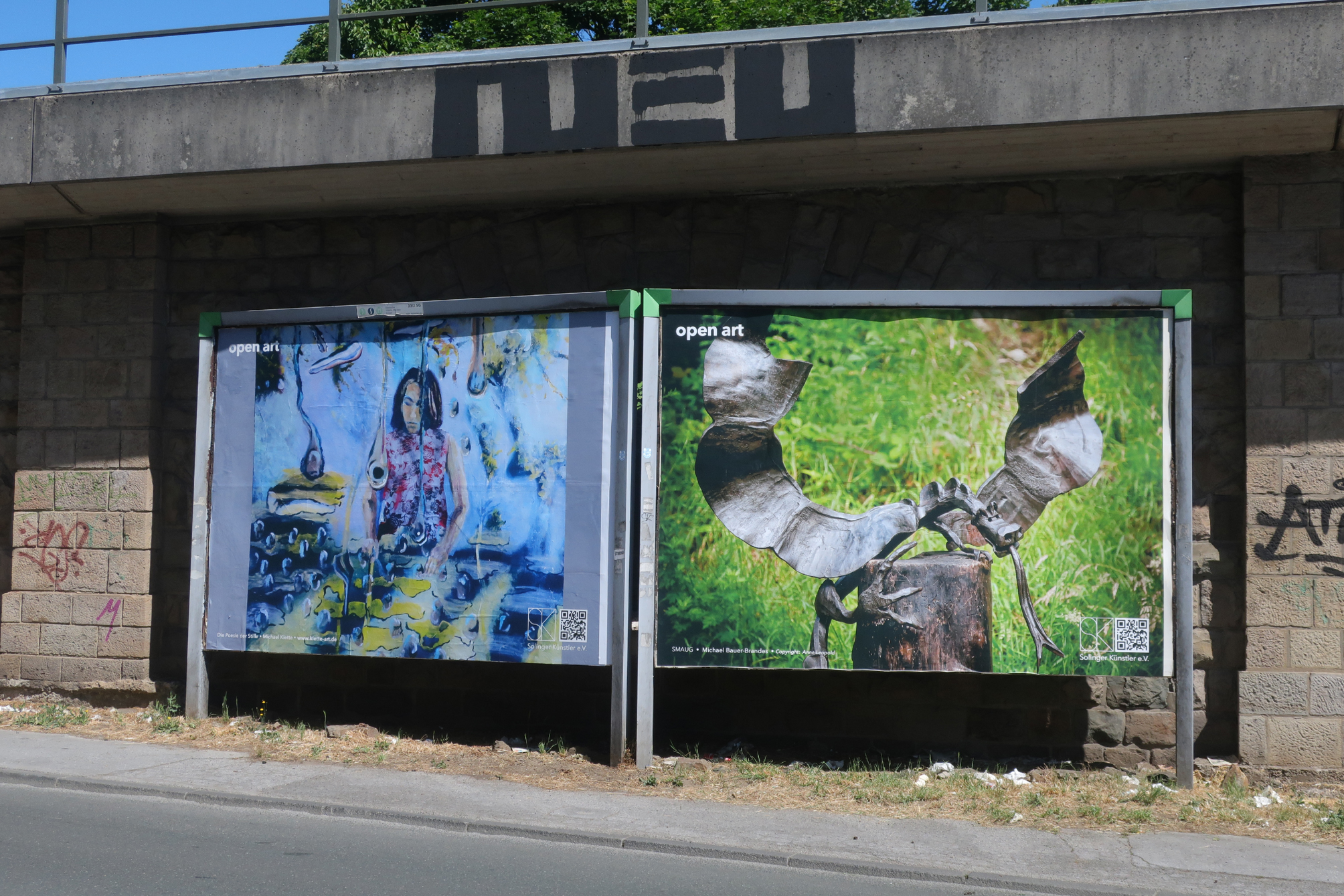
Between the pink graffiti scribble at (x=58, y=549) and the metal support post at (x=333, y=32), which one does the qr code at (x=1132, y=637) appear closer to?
the metal support post at (x=333, y=32)

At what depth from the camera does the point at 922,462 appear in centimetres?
743

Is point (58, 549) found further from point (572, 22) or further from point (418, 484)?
point (572, 22)

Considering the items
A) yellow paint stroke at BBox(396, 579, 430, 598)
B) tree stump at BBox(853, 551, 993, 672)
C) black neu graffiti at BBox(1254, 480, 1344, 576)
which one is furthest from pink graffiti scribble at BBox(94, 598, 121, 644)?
black neu graffiti at BBox(1254, 480, 1344, 576)

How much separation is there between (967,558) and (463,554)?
3.22 metres

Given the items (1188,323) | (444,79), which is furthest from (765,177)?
(1188,323)

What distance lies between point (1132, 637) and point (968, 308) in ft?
7.30

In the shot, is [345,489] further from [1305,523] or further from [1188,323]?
[1305,523]

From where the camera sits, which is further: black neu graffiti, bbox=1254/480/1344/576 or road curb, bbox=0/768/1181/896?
black neu graffiti, bbox=1254/480/1344/576

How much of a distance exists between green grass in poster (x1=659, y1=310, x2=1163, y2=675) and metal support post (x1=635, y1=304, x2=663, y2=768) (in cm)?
7

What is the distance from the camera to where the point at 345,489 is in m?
8.14

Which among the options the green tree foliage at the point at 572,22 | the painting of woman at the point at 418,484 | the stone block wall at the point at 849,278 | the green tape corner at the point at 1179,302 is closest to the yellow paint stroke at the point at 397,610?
the painting of woman at the point at 418,484

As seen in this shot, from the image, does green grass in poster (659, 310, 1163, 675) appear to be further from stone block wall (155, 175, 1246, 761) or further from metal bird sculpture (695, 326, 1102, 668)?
stone block wall (155, 175, 1246, 761)

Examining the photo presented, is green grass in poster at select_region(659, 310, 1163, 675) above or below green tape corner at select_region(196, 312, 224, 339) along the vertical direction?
below

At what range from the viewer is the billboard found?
764 centimetres
